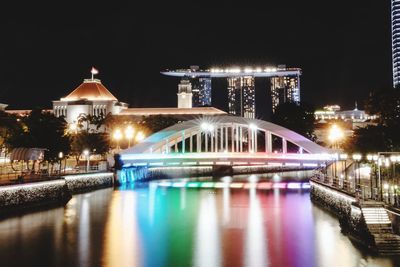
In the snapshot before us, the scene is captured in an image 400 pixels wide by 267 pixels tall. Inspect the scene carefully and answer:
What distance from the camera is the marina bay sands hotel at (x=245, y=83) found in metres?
141

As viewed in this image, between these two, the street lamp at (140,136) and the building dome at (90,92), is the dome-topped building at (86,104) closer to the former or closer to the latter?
the building dome at (90,92)

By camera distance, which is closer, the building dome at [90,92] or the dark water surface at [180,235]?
the dark water surface at [180,235]

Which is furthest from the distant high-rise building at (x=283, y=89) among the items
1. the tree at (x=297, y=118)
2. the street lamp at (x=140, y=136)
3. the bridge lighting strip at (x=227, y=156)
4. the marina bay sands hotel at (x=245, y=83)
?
the bridge lighting strip at (x=227, y=156)

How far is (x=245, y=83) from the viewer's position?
577ft

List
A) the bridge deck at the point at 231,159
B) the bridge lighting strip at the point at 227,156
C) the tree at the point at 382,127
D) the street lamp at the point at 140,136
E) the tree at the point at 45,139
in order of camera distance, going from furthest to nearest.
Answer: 1. the street lamp at the point at 140,136
2. the bridge lighting strip at the point at 227,156
3. the bridge deck at the point at 231,159
4. the tree at the point at 45,139
5. the tree at the point at 382,127

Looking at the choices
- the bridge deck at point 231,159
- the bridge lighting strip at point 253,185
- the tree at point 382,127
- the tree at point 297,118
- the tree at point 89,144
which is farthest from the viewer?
the tree at point 297,118

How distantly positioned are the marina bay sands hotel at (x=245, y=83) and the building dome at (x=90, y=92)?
145ft

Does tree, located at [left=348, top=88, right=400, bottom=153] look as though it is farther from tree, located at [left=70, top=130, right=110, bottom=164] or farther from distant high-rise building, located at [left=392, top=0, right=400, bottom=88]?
distant high-rise building, located at [left=392, top=0, right=400, bottom=88]

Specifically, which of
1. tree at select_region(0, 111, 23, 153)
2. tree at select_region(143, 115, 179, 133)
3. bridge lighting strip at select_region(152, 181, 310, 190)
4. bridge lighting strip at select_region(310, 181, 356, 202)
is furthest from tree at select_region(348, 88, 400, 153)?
tree at select_region(143, 115, 179, 133)

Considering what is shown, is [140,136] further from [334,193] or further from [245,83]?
[245,83]

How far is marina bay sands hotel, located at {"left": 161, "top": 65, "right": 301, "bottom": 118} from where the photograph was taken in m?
141

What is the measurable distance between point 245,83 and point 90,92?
3511 inches

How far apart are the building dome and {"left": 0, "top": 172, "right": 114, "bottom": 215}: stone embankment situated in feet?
185

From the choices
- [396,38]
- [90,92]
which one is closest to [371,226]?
[90,92]
